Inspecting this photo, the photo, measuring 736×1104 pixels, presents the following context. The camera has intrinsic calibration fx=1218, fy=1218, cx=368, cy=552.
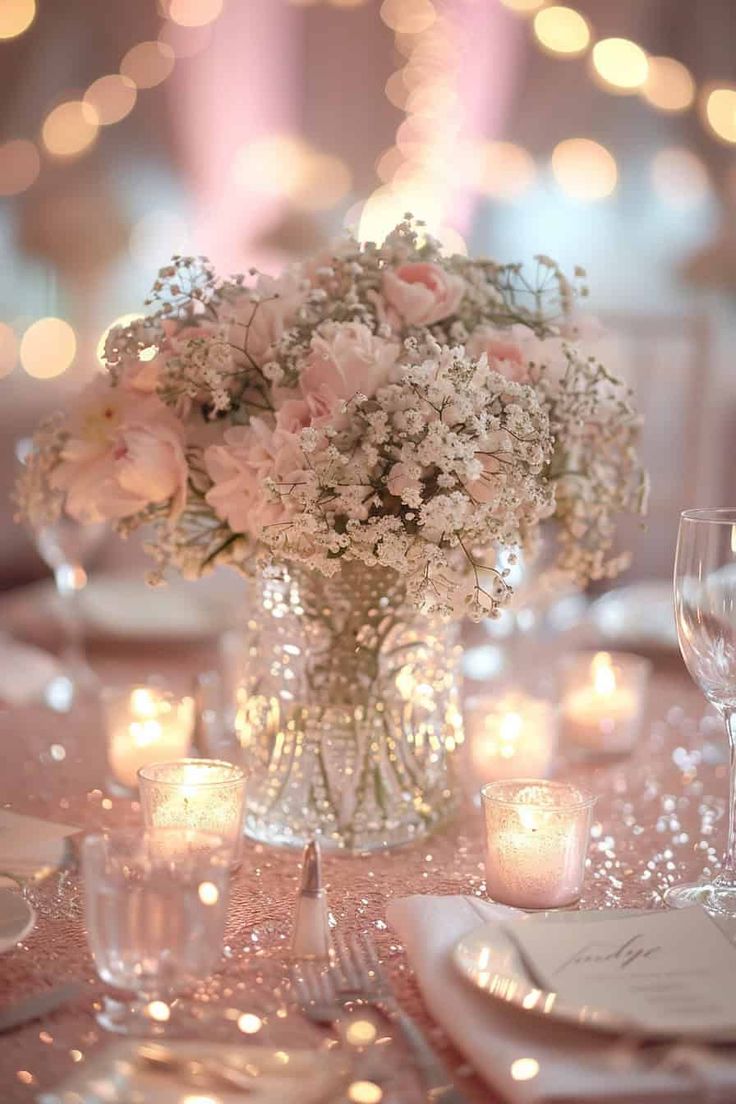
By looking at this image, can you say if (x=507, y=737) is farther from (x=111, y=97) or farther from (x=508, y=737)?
(x=111, y=97)

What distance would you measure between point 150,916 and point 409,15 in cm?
436

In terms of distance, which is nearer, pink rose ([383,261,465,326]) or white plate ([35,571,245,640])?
pink rose ([383,261,465,326])

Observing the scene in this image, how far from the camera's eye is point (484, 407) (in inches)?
40.2

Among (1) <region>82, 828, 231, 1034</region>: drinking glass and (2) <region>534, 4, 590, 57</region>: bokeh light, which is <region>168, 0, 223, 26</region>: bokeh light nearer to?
(2) <region>534, 4, 590, 57</region>: bokeh light

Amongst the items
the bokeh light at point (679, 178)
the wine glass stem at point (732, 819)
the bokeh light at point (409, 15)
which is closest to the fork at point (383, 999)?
the wine glass stem at point (732, 819)

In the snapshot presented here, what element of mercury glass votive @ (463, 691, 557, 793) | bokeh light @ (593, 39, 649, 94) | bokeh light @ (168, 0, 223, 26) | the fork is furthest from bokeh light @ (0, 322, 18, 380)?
the fork

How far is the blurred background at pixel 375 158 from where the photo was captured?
4.50m

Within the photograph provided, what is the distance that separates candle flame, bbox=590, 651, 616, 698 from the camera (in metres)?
1.55

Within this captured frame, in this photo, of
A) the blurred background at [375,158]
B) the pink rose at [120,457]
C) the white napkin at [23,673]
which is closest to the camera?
the pink rose at [120,457]

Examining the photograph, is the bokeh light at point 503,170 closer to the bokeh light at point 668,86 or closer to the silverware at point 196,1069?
the bokeh light at point 668,86

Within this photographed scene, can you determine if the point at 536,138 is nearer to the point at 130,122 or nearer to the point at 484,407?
the point at 130,122

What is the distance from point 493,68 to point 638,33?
0.54 meters

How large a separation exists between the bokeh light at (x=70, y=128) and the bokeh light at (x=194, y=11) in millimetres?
453

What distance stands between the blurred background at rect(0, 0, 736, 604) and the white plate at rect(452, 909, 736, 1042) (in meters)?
3.75
